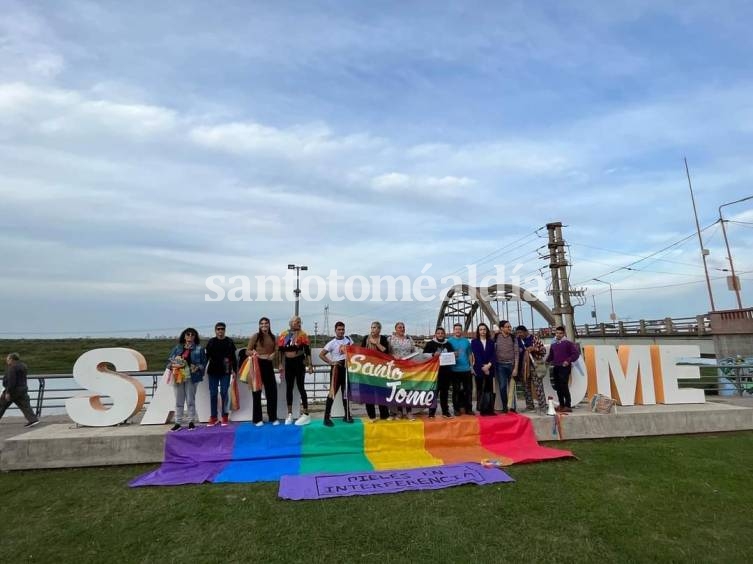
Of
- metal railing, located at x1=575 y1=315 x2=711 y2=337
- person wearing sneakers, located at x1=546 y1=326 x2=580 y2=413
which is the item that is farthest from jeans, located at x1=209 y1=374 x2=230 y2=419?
metal railing, located at x1=575 y1=315 x2=711 y2=337

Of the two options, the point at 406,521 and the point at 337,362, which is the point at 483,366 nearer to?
the point at 337,362

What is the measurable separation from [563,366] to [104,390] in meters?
9.11

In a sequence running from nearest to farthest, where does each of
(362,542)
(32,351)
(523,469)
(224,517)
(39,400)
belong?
1. (362,542)
2. (224,517)
3. (523,469)
4. (39,400)
5. (32,351)

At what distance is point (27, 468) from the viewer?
22.2 feet

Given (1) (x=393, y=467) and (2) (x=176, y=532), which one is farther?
(1) (x=393, y=467)

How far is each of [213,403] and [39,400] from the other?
5.77 metres

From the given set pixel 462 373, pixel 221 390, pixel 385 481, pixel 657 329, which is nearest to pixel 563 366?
pixel 462 373

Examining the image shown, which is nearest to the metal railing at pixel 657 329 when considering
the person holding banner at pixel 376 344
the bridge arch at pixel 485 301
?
the bridge arch at pixel 485 301

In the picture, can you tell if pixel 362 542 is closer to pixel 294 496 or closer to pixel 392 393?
pixel 294 496

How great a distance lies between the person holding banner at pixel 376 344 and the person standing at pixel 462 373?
4.41 feet

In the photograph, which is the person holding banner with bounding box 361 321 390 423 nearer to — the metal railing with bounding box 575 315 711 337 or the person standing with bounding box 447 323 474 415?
the person standing with bounding box 447 323 474 415

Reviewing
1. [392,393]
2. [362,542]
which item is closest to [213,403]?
[392,393]

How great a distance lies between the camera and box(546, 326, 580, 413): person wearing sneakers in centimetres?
905

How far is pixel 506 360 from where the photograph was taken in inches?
346
